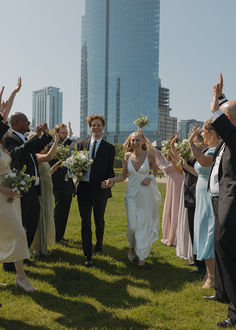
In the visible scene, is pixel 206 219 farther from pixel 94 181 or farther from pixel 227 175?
pixel 94 181

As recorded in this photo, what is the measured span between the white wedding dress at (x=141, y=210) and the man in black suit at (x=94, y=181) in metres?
0.52

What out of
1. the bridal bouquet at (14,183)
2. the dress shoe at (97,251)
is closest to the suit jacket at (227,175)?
the bridal bouquet at (14,183)

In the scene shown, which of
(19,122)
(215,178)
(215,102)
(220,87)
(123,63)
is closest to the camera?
(215,102)

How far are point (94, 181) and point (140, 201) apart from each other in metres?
1.03

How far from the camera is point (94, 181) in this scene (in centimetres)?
634

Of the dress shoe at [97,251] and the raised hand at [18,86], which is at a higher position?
the raised hand at [18,86]

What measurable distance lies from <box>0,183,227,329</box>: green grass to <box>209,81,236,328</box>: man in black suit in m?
0.50

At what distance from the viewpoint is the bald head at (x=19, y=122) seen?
5465 millimetres

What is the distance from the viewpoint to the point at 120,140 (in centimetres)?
14888

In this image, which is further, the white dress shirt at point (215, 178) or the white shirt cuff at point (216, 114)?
the white dress shirt at point (215, 178)

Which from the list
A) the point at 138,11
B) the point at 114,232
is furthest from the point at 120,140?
the point at 114,232

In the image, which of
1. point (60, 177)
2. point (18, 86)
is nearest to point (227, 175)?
point (18, 86)

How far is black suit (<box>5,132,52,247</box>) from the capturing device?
511 centimetres

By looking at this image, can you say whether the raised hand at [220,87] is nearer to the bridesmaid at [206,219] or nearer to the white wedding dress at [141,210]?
the bridesmaid at [206,219]
